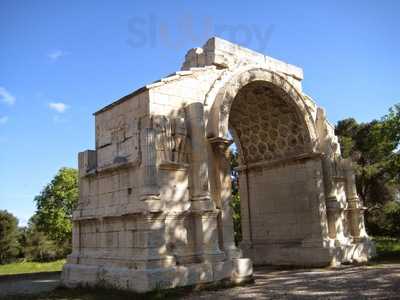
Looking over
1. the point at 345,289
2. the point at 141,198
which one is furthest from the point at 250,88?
the point at 345,289

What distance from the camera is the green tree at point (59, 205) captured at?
32812 mm

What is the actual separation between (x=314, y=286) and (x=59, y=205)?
2819 centimetres

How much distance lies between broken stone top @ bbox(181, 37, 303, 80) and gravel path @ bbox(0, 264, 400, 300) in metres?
6.20

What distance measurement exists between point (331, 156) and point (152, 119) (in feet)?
24.6

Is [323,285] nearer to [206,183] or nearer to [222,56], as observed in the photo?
[206,183]

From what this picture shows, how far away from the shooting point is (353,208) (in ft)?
48.0

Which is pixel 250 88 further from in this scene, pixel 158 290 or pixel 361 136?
pixel 361 136

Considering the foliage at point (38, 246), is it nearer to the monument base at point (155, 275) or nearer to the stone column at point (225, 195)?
the monument base at point (155, 275)

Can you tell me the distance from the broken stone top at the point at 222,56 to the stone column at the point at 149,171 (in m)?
3.32

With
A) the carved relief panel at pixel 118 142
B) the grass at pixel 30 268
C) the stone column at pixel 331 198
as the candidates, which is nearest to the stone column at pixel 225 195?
the carved relief panel at pixel 118 142

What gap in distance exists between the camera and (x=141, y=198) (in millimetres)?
9148

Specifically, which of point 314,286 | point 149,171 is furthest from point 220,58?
point 314,286

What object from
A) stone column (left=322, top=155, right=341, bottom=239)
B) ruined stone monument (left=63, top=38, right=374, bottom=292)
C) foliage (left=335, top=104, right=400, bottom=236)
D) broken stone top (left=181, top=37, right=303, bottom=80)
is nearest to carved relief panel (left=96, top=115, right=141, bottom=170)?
ruined stone monument (left=63, top=38, right=374, bottom=292)

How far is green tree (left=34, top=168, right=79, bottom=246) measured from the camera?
32812 millimetres
